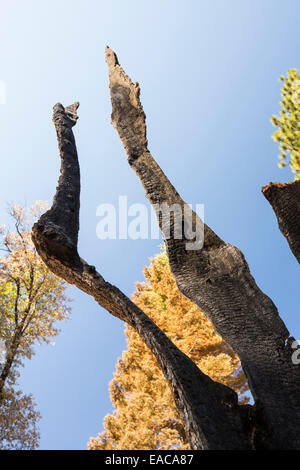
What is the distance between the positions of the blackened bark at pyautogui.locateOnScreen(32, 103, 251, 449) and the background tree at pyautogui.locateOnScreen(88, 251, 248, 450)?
26.1ft

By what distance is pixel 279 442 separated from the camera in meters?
2.44

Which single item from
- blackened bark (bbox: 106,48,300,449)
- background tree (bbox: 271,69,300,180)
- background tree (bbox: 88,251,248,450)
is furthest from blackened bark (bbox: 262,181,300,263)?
background tree (bbox: 271,69,300,180)

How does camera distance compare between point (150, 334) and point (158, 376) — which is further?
point (158, 376)

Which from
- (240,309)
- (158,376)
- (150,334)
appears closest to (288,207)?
(240,309)

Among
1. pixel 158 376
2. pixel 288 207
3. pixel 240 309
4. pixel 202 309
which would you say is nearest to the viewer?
pixel 240 309

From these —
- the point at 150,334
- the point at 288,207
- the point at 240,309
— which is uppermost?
the point at 288,207

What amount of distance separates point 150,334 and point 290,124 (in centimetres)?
1494

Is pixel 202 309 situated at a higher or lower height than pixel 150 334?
higher

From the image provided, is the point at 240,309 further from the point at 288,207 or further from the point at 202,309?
the point at 288,207

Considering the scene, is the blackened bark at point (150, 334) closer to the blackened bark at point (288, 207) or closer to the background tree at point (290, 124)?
the blackened bark at point (288, 207)

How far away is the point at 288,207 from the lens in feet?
12.5

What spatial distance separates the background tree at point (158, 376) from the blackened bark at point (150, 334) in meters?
7.95

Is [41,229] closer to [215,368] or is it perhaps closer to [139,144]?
[139,144]

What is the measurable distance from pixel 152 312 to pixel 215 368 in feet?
12.3
